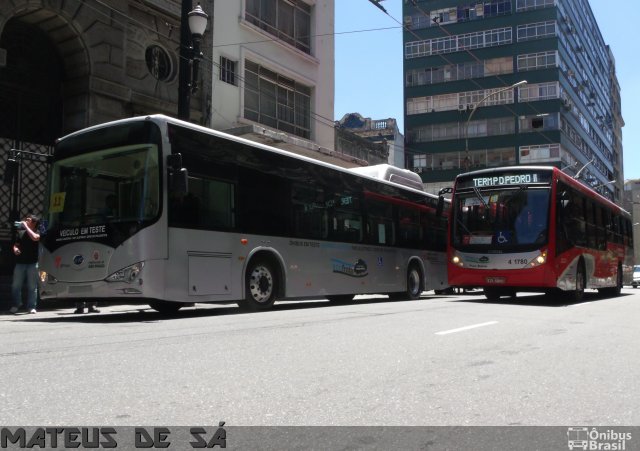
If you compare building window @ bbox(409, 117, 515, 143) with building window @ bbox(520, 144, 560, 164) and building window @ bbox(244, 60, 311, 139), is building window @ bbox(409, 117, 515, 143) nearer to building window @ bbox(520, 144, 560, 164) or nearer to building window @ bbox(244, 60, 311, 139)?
building window @ bbox(520, 144, 560, 164)

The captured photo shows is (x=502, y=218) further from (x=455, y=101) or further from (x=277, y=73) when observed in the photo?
(x=455, y=101)

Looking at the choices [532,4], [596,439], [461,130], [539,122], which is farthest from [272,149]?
[532,4]

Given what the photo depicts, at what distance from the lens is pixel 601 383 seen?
534 cm

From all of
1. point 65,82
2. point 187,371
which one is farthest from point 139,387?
point 65,82

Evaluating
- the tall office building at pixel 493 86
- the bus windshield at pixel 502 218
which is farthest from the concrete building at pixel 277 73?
Answer: the tall office building at pixel 493 86

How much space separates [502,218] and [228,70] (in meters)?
11.0

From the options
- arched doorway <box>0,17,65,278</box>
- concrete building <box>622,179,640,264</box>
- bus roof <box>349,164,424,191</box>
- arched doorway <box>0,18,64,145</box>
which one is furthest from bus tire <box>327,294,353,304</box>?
concrete building <box>622,179,640,264</box>

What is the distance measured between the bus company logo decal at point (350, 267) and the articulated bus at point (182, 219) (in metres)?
0.10

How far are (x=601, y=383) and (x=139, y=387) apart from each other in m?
3.81

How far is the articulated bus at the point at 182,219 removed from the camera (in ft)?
31.5

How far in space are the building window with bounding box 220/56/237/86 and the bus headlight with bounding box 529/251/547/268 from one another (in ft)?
38.9

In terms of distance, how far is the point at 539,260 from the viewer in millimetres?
13984

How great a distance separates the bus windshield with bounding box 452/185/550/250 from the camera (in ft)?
46.7

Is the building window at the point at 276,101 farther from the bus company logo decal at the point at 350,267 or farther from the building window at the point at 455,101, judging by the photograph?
the building window at the point at 455,101
